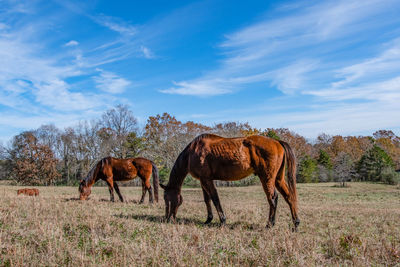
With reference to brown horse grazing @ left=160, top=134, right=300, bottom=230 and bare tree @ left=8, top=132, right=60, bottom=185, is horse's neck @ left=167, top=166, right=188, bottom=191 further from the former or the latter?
bare tree @ left=8, top=132, right=60, bottom=185

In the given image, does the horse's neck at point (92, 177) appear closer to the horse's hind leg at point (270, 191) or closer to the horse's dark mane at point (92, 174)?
the horse's dark mane at point (92, 174)

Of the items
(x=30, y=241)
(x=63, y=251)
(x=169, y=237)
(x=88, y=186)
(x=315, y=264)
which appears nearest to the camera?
(x=315, y=264)

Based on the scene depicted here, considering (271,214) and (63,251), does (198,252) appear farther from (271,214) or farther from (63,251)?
(271,214)

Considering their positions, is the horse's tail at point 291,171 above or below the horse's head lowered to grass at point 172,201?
above

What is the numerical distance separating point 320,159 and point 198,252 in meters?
53.4

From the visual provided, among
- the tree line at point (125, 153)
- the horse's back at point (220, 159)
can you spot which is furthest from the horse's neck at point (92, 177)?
the tree line at point (125, 153)

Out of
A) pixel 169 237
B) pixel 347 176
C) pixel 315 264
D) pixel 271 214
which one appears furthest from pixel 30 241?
pixel 347 176

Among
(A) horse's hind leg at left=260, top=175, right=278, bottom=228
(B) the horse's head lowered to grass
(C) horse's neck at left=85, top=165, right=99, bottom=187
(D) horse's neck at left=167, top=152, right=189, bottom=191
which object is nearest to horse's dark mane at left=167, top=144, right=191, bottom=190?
(D) horse's neck at left=167, top=152, right=189, bottom=191

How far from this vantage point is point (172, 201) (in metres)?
7.30

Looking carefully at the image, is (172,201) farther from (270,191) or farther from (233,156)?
(270,191)

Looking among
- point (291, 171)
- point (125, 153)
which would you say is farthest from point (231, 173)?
point (125, 153)

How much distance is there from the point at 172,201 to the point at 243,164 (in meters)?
2.21

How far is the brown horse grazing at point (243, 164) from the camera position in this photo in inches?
261

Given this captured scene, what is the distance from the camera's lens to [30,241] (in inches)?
177
